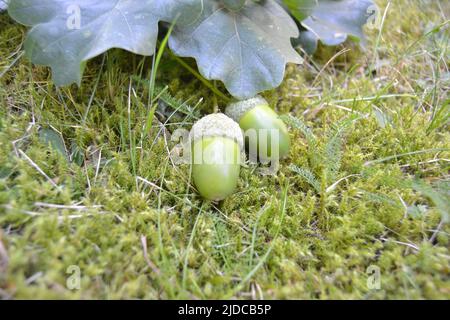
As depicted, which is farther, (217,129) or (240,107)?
(240,107)

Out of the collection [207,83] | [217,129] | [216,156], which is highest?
[207,83]

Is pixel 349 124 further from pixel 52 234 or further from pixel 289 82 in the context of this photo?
pixel 52 234

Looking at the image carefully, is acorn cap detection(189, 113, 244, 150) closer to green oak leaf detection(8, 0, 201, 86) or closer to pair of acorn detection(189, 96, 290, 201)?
pair of acorn detection(189, 96, 290, 201)

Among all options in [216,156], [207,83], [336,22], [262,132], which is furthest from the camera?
[336,22]

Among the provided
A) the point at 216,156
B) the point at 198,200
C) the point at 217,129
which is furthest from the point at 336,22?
the point at 198,200

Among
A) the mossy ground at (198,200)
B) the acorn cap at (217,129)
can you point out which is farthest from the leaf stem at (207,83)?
the acorn cap at (217,129)

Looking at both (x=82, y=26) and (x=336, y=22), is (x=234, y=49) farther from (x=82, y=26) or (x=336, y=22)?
(x=336, y=22)

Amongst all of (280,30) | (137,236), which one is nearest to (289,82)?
(280,30)

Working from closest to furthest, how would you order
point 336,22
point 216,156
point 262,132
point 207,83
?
point 216,156
point 262,132
point 207,83
point 336,22
